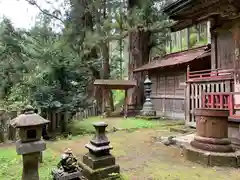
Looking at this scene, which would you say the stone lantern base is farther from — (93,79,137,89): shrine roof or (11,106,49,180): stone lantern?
(93,79,137,89): shrine roof

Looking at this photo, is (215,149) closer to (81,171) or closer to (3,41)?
(81,171)

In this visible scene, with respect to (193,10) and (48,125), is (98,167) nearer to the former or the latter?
(48,125)

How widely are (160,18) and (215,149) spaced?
29.4 ft

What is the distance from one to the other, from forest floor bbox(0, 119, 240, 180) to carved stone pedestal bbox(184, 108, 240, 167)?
172 millimetres

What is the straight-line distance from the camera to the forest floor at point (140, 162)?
3.48 metres

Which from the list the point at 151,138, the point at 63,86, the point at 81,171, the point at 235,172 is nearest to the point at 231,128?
the point at 235,172

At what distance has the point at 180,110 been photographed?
11.2 metres

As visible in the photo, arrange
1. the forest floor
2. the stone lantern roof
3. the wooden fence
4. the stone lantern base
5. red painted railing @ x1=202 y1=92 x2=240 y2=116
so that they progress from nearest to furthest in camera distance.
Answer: the stone lantern roof → the stone lantern base → the forest floor → red painted railing @ x1=202 y1=92 x2=240 y2=116 → the wooden fence

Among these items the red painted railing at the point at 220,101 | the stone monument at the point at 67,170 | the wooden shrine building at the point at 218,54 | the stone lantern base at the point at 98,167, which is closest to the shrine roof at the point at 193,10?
the wooden shrine building at the point at 218,54

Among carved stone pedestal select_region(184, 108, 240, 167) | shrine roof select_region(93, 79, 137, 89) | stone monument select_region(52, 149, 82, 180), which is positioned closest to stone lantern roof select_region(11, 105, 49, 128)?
stone monument select_region(52, 149, 82, 180)

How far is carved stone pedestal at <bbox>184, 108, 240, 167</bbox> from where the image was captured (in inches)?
153

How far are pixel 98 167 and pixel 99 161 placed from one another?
0.09 metres

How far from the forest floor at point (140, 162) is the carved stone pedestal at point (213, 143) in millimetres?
172

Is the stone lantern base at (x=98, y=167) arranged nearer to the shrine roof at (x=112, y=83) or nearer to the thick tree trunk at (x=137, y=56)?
the shrine roof at (x=112, y=83)
